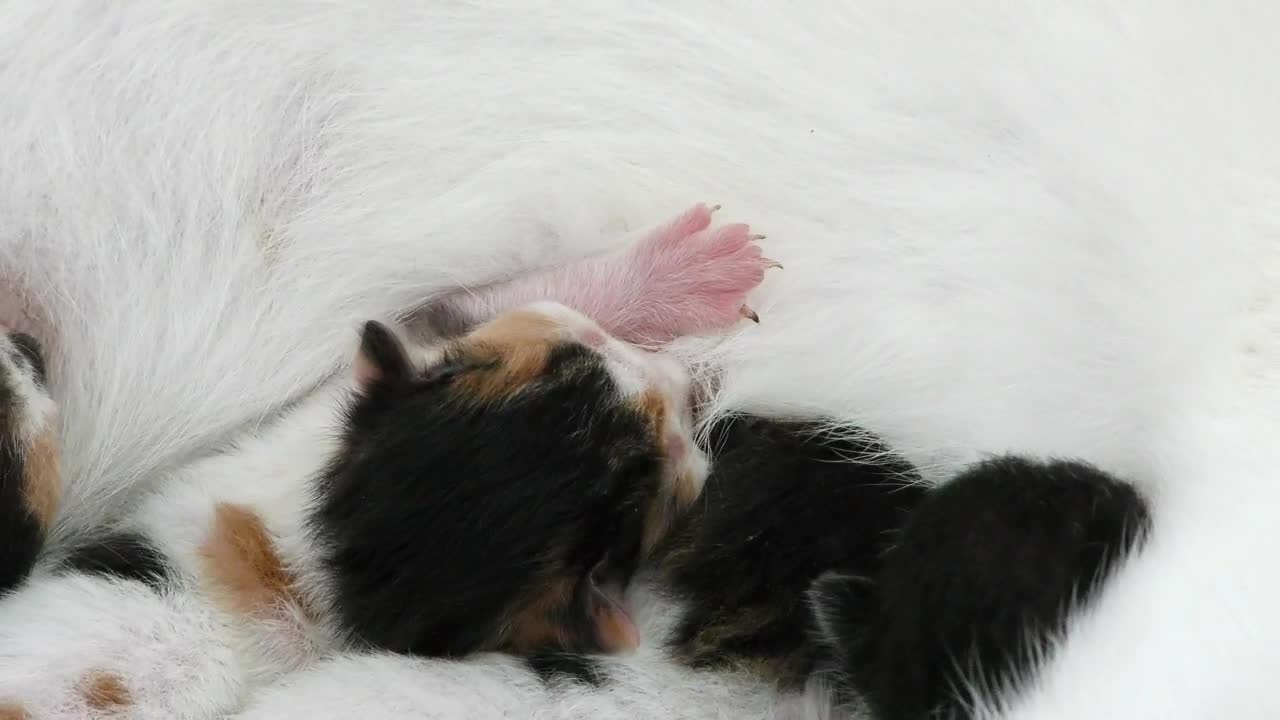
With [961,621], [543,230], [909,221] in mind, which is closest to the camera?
[961,621]

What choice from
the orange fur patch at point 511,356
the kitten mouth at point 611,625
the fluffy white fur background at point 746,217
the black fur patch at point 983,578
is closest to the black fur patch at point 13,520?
the fluffy white fur background at point 746,217

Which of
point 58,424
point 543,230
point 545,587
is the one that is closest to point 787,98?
point 543,230

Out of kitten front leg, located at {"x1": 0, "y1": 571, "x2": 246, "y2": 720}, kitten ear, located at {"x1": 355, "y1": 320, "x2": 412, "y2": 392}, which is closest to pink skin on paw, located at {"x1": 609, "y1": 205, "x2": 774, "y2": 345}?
kitten ear, located at {"x1": 355, "y1": 320, "x2": 412, "y2": 392}

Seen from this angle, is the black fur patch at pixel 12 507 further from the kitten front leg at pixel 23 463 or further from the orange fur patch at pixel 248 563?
the orange fur patch at pixel 248 563

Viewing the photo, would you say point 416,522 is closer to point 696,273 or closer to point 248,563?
point 248,563

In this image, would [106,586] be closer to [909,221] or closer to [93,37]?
[93,37]
